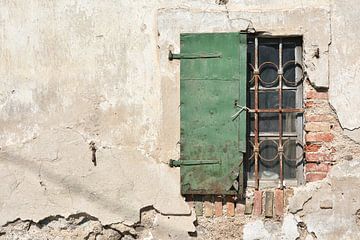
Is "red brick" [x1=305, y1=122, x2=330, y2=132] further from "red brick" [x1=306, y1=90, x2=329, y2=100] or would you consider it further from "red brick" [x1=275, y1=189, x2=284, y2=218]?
"red brick" [x1=275, y1=189, x2=284, y2=218]

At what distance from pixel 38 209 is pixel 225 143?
4.83 feet

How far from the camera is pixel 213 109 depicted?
3984 millimetres

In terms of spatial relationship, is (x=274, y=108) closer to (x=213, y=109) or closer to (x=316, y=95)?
(x=316, y=95)

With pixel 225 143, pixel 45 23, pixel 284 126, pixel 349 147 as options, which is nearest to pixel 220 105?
pixel 225 143

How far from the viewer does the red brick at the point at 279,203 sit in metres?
4.04

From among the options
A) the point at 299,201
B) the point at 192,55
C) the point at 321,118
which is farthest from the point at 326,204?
the point at 192,55

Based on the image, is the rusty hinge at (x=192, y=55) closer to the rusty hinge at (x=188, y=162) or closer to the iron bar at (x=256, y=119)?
the iron bar at (x=256, y=119)

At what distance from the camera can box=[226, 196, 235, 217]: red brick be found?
13.3ft

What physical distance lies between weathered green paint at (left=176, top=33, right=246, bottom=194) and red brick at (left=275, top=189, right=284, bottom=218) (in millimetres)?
306

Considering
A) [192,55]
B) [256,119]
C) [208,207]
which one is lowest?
[208,207]

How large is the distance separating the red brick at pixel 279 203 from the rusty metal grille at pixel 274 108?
65mm

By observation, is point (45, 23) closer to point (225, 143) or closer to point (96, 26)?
point (96, 26)

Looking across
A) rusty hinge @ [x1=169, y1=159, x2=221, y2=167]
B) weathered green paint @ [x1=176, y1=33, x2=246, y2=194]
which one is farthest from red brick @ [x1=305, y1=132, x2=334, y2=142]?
rusty hinge @ [x1=169, y1=159, x2=221, y2=167]

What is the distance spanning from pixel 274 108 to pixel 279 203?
2.29 feet
